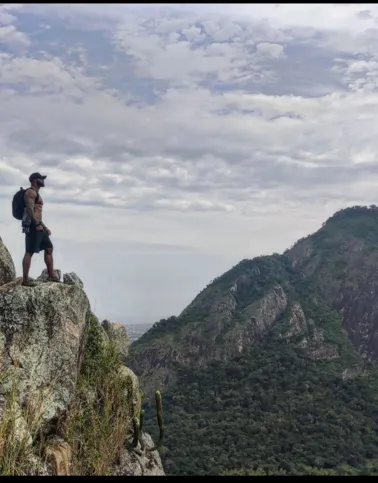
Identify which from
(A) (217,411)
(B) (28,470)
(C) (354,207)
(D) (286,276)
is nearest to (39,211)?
(B) (28,470)

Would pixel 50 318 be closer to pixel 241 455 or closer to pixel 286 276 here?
pixel 241 455

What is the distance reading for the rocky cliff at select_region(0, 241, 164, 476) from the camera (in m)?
7.65

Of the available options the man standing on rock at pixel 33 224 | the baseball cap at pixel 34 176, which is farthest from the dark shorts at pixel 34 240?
the baseball cap at pixel 34 176

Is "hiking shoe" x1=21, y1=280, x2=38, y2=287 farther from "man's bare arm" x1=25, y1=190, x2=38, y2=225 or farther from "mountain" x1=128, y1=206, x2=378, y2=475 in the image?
"mountain" x1=128, y1=206, x2=378, y2=475

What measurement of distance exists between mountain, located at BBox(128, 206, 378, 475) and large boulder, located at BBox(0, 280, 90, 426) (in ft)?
87.6

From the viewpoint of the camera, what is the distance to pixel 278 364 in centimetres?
6406

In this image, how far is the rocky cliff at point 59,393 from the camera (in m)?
7.65

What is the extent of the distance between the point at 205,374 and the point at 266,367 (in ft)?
24.4

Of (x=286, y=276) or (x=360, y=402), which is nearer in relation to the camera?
(x=360, y=402)

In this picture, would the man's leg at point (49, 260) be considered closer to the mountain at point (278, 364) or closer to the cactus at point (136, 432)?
the cactus at point (136, 432)

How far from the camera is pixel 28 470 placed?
7.19 m

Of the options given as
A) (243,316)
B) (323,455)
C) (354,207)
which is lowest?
(323,455)

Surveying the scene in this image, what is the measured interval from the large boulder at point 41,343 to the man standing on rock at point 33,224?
44 cm

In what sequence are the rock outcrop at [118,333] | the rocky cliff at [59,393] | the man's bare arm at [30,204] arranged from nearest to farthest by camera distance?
1. the rocky cliff at [59,393]
2. the man's bare arm at [30,204]
3. the rock outcrop at [118,333]
